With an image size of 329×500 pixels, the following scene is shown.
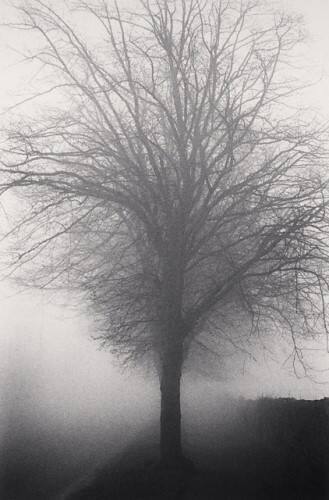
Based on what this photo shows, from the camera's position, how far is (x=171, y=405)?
12.4 metres

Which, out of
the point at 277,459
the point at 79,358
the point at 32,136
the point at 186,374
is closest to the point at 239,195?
the point at 32,136

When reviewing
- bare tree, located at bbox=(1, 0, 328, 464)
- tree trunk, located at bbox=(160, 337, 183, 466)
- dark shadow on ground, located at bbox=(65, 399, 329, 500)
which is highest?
bare tree, located at bbox=(1, 0, 328, 464)

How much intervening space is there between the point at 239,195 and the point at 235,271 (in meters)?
2.32

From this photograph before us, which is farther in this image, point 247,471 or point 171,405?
point 171,405

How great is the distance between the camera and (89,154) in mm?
12070

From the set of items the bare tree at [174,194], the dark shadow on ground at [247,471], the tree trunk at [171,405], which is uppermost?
the bare tree at [174,194]

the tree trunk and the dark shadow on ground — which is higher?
the tree trunk

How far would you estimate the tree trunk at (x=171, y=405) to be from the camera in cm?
1195

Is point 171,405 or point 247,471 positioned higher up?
point 171,405

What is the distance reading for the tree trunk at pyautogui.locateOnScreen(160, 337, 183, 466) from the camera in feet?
39.2

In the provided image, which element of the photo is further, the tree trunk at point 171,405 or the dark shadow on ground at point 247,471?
the tree trunk at point 171,405

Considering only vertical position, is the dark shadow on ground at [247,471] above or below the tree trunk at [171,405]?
below

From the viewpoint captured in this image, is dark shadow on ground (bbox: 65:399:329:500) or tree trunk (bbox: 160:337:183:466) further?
tree trunk (bbox: 160:337:183:466)

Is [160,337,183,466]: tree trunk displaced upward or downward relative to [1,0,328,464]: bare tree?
downward
